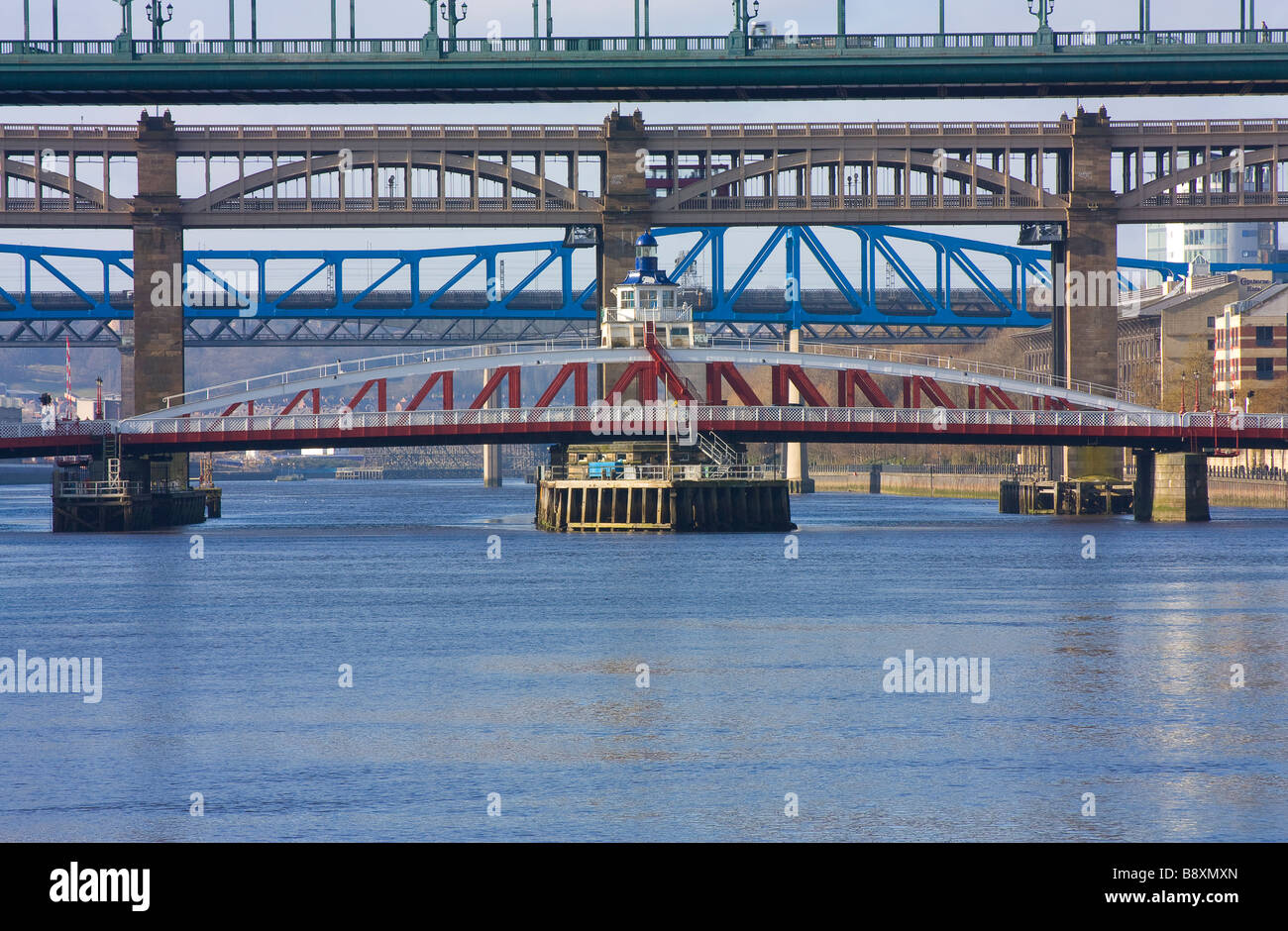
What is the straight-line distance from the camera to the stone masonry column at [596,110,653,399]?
106500 millimetres

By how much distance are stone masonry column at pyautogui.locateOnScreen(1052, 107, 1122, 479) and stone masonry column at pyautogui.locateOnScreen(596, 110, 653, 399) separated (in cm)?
2446

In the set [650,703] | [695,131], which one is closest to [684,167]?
[695,131]

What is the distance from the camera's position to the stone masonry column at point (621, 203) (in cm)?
10650

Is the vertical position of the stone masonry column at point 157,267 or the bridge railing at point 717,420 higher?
the stone masonry column at point 157,267

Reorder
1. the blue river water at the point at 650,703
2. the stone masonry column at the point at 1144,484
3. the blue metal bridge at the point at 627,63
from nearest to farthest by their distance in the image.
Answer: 1. the blue river water at the point at 650,703
2. the blue metal bridge at the point at 627,63
3. the stone masonry column at the point at 1144,484

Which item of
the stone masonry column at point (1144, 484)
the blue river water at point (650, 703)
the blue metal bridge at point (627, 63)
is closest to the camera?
the blue river water at point (650, 703)

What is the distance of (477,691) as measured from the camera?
42.8 metres

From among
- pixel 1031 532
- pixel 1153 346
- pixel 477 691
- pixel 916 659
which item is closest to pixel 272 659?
pixel 477 691

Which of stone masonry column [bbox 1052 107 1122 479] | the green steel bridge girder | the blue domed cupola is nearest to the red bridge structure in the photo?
stone masonry column [bbox 1052 107 1122 479]

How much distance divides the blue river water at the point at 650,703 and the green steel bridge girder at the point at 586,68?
918 inches

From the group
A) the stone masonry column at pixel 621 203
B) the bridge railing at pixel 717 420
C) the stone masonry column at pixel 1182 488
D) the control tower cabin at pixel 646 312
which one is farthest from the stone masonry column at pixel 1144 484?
the stone masonry column at pixel 621 203

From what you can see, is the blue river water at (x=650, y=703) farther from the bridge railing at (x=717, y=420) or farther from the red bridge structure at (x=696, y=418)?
the bridge railing at (x=717, y=420)

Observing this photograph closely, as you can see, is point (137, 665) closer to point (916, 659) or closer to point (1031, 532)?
point (916, 659)
